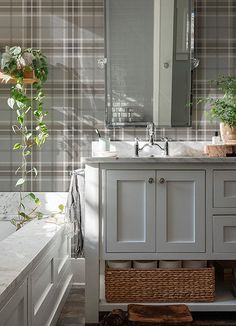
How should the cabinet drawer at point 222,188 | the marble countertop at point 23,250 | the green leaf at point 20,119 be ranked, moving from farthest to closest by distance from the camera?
the green leaf at point 20,119, the cabinet drawer at point 222,188, the marble countertop at point 23,250

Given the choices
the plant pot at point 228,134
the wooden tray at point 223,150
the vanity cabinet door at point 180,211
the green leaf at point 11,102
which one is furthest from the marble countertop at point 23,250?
the plant pot at point 228,134

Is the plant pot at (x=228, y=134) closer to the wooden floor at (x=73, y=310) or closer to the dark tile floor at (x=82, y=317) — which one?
the dark tile floor at (x=82, y=317)

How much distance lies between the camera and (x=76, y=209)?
3037 millimetres

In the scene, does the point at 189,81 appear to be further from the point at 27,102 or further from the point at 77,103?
the point at 27,102

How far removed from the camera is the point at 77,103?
3.14 meters

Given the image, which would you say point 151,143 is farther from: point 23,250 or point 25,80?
point 23,250

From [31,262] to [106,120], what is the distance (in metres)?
1.36

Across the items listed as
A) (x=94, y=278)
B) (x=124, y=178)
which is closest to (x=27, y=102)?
(x=124, y=178)

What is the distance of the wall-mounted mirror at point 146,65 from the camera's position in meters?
3.06

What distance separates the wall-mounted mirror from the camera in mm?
3057

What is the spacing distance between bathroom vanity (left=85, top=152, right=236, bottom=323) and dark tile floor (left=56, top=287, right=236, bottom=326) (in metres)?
0.09

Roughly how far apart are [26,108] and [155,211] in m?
1.19

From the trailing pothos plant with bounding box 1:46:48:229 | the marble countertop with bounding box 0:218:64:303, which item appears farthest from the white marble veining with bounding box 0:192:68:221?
the marble countertop with bounding box 0:218:64:303

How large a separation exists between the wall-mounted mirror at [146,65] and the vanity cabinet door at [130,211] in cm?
63
